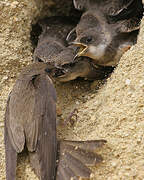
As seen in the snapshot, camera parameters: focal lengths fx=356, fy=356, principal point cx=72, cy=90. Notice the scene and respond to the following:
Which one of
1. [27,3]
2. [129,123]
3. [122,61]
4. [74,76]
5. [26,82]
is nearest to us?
[129,123]

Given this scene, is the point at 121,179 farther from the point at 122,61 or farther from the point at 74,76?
the point at 74,76

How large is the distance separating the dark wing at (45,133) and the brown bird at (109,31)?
1.69 feet

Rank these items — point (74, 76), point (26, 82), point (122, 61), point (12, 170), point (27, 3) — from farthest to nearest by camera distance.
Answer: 1. point (27, 3)
2. point (74, 76)
3. point (26, 82)
4. point (122, 61)
5. point (12, 170)

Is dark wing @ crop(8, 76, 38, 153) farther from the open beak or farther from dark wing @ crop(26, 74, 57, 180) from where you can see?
the open beak

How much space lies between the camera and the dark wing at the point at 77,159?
1948 millimetres

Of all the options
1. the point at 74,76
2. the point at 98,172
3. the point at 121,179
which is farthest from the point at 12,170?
the point at 74,76

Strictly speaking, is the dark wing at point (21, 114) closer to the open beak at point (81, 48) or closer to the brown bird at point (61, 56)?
the brown bird at point (61, 56)

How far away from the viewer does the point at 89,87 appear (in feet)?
9.66

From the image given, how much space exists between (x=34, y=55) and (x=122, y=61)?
33.4 inches

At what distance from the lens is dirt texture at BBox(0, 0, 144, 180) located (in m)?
1.91

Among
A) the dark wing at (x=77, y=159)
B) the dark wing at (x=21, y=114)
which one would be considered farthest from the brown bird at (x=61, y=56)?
the dark wing at (x=77, y=159)

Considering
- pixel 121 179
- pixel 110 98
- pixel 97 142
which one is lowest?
pixel 121 179

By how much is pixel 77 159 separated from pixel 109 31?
1.22m

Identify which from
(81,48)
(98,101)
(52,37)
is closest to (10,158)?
(98,101)
